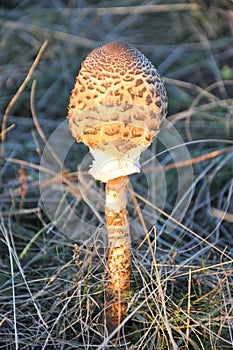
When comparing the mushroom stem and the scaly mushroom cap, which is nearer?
the scaly mushroom cap

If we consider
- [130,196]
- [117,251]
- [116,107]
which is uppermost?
[116,107]

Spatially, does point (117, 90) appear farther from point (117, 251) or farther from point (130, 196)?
point (130, 196)

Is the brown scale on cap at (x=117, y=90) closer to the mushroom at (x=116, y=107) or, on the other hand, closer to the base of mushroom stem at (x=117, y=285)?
the mushroom at (x=116, y=107)

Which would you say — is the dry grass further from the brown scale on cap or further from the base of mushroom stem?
the brown scale on cap

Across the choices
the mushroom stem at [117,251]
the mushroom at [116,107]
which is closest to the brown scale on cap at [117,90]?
the mushroom at [116,107]

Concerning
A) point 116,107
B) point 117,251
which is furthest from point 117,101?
point 117,251

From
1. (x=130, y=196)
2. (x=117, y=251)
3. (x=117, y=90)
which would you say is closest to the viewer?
(x=117, y=90)

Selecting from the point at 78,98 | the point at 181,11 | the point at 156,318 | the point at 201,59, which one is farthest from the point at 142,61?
the point at 181,11

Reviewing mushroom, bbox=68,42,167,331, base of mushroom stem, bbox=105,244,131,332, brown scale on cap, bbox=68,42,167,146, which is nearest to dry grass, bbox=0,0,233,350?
base of mushroom stem, bbox=105,244,131,332
